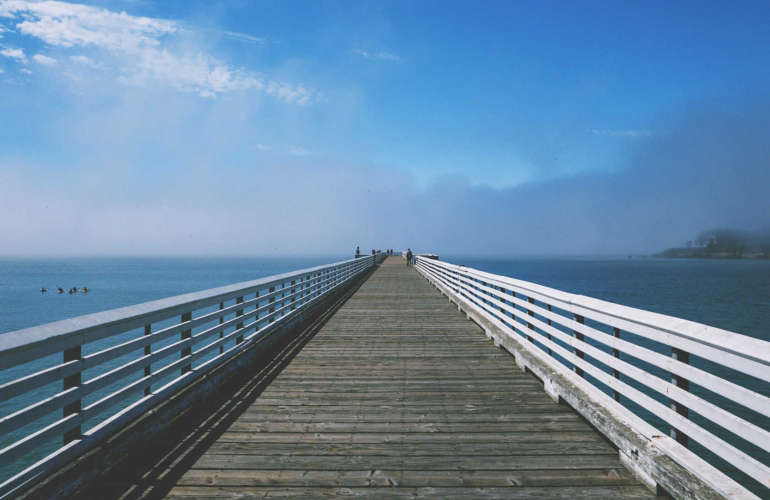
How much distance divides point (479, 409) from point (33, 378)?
14.0 ft

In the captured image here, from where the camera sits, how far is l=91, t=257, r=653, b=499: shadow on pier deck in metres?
3.58

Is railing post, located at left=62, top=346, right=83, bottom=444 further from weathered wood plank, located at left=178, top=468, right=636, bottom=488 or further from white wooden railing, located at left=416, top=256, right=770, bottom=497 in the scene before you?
white wooden railing, located at left=416, top=256, right=770, bottom=497

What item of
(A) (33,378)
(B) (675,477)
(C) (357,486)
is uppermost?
(A) (33,378)

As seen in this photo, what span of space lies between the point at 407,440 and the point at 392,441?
152 mm

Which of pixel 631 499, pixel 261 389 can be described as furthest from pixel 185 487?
pixel 631 499

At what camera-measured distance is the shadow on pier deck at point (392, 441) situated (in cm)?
358

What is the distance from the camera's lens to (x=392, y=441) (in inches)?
173

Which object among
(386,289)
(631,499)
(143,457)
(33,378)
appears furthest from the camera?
(386,289)

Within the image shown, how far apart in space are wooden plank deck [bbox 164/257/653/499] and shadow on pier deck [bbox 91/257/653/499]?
0.01 meters

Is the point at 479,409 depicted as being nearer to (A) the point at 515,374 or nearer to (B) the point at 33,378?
(A) the point at 515,374

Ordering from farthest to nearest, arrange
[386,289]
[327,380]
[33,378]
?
[386,289] < [327,380] < [33,378]

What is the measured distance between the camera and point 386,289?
2103cm

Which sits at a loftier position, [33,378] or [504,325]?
[33,378]

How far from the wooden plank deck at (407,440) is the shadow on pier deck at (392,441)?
0.01 m
